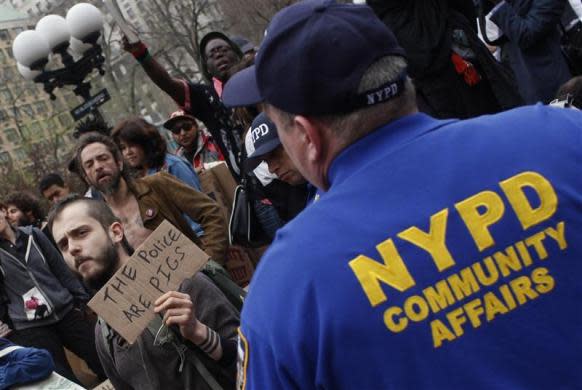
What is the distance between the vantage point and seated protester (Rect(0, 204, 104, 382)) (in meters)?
5.15

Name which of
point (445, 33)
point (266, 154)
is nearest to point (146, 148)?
point (266, 154)

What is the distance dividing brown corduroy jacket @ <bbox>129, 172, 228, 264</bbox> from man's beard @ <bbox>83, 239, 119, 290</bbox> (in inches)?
40.8

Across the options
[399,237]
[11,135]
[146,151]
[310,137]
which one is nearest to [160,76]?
[146,151]

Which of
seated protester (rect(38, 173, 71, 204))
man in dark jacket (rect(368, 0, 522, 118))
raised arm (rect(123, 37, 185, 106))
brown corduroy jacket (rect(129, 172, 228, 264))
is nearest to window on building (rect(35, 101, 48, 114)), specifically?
seated protester (rect(38, 173, 71, 204))

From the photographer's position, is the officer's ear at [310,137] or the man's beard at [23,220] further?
the man's beard at [23,220]

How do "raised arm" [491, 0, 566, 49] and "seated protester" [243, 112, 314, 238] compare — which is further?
"raised arm" [491, 0, 566, 49]

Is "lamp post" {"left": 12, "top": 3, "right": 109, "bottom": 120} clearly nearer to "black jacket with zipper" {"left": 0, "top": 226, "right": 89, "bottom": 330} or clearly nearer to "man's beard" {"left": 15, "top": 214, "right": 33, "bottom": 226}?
"man's beard" {"left": 15, "top": 214, "right": 33, "bottom": 226}

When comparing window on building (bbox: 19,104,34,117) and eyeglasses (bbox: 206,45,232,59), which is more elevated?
eyeglasses (bbox: 206,45,232,59)

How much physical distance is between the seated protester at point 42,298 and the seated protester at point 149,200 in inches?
68.9

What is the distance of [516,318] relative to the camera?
4.00 feet

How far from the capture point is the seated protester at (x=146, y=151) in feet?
15.4

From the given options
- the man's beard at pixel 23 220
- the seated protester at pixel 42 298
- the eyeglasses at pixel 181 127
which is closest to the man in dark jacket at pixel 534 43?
the eyeglasses at pixel 181 127

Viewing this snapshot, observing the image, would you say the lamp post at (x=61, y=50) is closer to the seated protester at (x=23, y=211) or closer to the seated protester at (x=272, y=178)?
the seated protester at (x=23, y=211)

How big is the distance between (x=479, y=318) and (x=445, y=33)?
2667 mm
